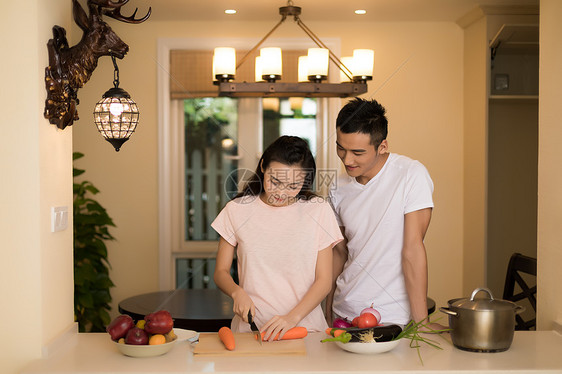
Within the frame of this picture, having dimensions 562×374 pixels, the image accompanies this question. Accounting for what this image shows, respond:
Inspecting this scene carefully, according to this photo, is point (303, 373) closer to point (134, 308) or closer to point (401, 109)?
point (134, 308)

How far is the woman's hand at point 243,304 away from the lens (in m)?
2.03

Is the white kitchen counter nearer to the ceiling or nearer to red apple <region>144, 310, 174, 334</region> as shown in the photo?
red apple <region>144, 310, 174, 334</region>

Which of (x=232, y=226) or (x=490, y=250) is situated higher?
(x=232, y=226)

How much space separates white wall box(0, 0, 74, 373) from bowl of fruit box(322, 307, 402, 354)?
892mm

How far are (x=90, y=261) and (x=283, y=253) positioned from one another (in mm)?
2467

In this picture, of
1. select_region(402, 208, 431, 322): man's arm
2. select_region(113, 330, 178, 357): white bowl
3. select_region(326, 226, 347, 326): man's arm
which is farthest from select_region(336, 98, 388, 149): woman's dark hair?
select_region(113, 330, 178, 357): white bowl

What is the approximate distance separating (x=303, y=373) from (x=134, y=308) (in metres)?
1.75

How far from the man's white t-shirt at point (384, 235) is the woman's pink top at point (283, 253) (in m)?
0.21

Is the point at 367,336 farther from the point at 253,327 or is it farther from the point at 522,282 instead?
the point at 522,282

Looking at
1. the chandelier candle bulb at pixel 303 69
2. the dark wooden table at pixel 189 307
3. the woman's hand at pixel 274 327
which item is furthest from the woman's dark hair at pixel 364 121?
the chandelier candle bulb at pixel 303 69

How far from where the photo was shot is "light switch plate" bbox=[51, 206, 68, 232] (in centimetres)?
199

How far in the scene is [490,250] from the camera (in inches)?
176

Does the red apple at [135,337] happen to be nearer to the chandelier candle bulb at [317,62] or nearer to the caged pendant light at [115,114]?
the caged pendant light at [115,114]

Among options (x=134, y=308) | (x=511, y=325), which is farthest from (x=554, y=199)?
(x=134, y=308)
